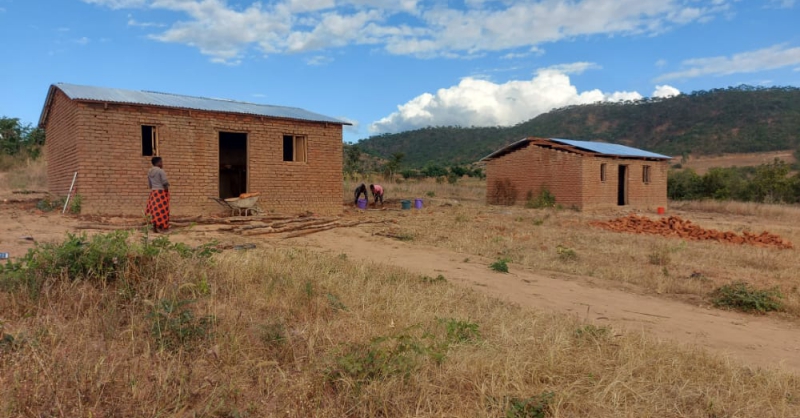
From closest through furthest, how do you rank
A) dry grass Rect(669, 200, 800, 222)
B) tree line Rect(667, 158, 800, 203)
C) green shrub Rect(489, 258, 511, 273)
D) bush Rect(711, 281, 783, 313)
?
bush Rect(711, 281, 783, 313), green shrub Rect(489, 258, 511, 273), dry grass Rect(669, 200, 800, 222), tree line Rect(667, 158, 800, 203)

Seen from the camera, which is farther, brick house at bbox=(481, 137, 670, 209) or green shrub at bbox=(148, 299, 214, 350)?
brick house at bbox=(481, 137, 670, 209)

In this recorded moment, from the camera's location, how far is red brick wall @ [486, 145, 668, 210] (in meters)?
20.2

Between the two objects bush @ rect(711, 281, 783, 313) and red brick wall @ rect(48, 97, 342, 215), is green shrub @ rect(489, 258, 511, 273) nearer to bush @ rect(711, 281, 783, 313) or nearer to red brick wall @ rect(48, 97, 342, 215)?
bush @ rect(711, 281, 783, 313)

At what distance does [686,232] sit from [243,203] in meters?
11.9

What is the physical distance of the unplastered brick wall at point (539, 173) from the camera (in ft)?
66.4

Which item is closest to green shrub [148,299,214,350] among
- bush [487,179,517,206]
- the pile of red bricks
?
the pile of red bricks

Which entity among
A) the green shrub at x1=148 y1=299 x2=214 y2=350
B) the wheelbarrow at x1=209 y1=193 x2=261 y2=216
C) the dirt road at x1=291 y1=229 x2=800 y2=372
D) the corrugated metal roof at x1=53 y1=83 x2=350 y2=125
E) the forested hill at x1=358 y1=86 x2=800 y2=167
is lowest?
the dirt road at x1=291 y1=229 x2=800 y2=372

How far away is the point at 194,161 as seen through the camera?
12.5 metres

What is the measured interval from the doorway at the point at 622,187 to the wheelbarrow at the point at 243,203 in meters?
17.0

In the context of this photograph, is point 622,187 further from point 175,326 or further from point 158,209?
point 175,326

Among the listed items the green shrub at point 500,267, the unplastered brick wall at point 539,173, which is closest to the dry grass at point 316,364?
the green shrub at point 500,267

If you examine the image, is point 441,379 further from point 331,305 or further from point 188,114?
point 188,114

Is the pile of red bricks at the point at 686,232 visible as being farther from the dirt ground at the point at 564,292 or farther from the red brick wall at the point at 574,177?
the dirt ground at the point at 564,292

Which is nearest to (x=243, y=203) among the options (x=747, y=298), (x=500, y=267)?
(x=500, y=267)
